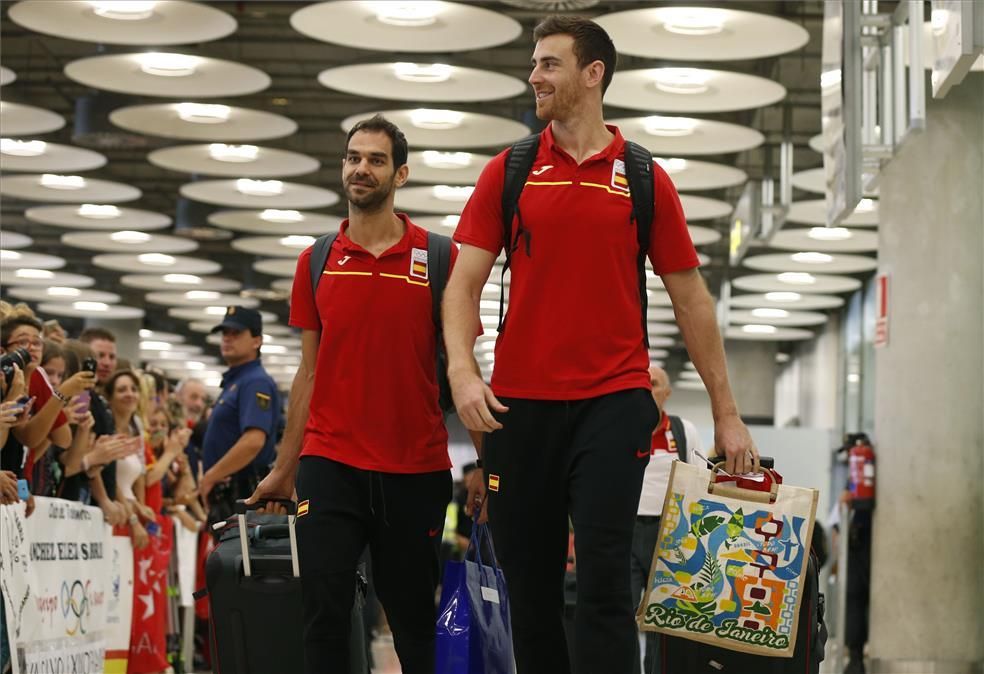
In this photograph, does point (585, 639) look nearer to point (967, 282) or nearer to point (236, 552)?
point (236, 552)

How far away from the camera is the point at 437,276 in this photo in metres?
5.02

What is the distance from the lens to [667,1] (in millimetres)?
12539

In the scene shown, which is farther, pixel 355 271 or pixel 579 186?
pixel 355 271

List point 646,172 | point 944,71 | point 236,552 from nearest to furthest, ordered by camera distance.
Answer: point 646,172 → point 236,552 → point 944,71

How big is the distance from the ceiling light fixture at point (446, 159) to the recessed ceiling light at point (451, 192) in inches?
54.0

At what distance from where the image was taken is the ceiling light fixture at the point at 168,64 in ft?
47.2

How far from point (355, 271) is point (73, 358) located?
13.6ft

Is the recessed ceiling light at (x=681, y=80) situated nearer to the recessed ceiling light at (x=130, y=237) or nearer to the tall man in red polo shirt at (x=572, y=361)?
the tall man in red polo shirt at (x=572, y=361)

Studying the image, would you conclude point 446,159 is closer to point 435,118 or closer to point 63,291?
point 435,118

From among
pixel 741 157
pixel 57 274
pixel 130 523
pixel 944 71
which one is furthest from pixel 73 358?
pixel 57 274

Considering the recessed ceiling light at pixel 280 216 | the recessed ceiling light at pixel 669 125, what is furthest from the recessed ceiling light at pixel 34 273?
the recessed ceiling light at pixel 669 125

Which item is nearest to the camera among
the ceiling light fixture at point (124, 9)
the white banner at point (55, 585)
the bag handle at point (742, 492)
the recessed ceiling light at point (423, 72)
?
the bag handle at point (742, 492)

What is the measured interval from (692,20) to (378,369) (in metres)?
8.28

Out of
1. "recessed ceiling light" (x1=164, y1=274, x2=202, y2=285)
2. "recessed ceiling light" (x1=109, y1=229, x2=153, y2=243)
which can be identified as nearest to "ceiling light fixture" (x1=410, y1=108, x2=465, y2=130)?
"recessed ceiling light" (x1=109, y1=229, x2=153, y2=243)
